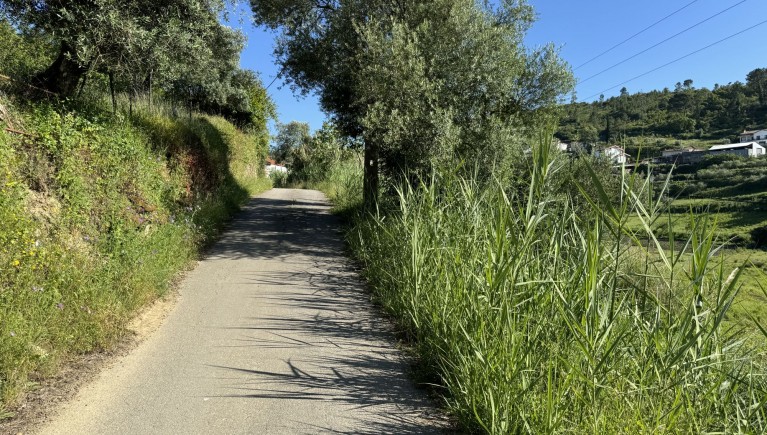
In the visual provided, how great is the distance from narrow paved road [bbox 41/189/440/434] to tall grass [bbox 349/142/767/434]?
1.88ft

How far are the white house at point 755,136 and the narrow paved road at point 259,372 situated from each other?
2239 cm

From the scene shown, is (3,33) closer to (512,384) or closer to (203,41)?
(203,41)

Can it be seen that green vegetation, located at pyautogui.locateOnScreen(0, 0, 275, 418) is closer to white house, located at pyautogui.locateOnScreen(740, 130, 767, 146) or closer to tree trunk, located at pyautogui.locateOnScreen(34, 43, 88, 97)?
tree trunk, located at pyautogui.locateOnScreen(34, 43, 88, 97)

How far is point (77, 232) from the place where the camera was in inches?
233

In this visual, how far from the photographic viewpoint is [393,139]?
10102 millimetres

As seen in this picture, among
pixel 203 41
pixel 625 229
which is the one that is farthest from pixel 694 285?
pixel 203 41

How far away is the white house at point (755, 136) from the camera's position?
2220 cm

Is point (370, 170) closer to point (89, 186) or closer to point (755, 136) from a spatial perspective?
point (89, 186)

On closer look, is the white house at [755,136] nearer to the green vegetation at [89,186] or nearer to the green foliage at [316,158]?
the green foliage at [316,158]

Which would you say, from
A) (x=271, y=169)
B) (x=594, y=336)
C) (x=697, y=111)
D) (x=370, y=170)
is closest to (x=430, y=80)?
(x=370, y=170)

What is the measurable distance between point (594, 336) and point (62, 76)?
29.3ft

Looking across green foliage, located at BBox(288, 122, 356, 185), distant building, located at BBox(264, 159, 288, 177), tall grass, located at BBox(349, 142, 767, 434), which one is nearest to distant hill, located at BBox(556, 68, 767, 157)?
tall grass, located at BBox(349, 142, 767, 434)

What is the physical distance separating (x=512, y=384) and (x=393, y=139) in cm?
736

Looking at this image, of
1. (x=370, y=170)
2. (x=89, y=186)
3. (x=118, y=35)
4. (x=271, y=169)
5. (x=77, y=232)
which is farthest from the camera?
(x=271, y=169)
